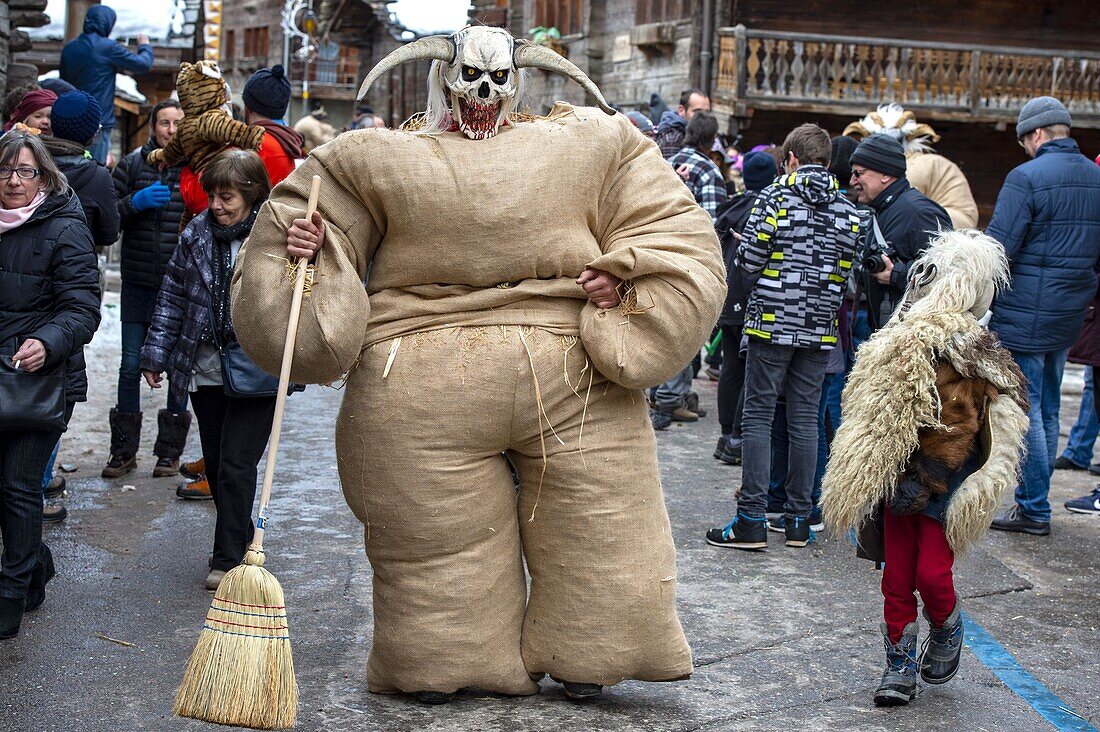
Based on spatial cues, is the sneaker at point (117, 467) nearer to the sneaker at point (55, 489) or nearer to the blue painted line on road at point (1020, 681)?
the sneaker at point (55, 489)

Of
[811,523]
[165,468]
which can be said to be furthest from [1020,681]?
[165,468]

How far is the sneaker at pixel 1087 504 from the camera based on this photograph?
7.48m

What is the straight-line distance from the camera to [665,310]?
13.4ft

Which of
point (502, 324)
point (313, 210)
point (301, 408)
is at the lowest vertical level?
point (301, 408)

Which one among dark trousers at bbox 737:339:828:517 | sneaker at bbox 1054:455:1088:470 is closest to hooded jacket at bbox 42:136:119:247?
dark trousers at bbox 737:339:828:517

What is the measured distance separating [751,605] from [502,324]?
1.98 m

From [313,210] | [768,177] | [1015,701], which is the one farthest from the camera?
[768,177]

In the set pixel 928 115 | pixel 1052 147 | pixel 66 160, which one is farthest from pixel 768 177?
pixel 928 115

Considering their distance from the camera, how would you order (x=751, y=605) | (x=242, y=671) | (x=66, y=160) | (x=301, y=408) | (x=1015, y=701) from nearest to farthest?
(x=242, y=671), (x=1015, y=701), (x=751, y=605), (x=66, y=160), (x=301, y=408)

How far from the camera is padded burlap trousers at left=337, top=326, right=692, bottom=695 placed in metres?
4.05

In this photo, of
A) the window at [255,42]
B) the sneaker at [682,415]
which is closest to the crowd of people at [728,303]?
the sneaker at [682,415]

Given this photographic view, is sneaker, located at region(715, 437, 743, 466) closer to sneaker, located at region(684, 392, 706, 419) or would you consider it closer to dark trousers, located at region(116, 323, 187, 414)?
sneaker, located at region(684, 392, 706, 419)

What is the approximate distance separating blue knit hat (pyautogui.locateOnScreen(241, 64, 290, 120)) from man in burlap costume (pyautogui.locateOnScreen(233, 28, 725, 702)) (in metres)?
3.10

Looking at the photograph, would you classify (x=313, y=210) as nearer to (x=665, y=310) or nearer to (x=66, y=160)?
(x=665, y=310)
